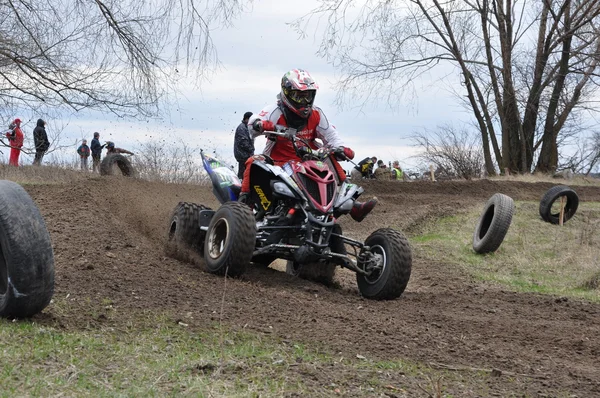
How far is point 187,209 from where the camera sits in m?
10.0

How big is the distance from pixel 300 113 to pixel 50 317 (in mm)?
4458

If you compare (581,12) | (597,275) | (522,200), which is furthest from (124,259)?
(581,12)

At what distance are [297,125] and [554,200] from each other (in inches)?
420

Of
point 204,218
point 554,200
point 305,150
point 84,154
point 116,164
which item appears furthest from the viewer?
point 84,154

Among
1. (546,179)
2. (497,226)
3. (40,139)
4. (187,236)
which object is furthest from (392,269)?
(546,179)

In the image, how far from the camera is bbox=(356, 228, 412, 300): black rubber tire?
8250 millimetres

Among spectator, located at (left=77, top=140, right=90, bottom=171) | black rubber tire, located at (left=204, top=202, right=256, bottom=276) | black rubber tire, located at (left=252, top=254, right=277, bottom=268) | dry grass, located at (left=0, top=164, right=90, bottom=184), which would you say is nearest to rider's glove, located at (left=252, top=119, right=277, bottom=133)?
black rubber tire, located at (left=204, top=202, right=256, bottom=276)

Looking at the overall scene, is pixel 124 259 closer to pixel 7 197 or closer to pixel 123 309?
pixel 123 309

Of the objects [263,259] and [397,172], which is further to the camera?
[397,172]

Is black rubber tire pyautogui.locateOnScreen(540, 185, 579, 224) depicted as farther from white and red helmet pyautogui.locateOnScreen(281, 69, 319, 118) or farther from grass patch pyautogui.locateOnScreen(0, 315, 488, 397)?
grass patch pyautogui.locateOnScreen(0, 315, 488, 397)

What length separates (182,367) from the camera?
14.2 feet

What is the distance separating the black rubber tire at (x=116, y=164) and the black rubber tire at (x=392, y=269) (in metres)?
12.6

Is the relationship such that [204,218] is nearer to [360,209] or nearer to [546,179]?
[360,209]

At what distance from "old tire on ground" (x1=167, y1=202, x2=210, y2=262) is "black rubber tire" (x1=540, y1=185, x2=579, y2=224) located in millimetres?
10872
